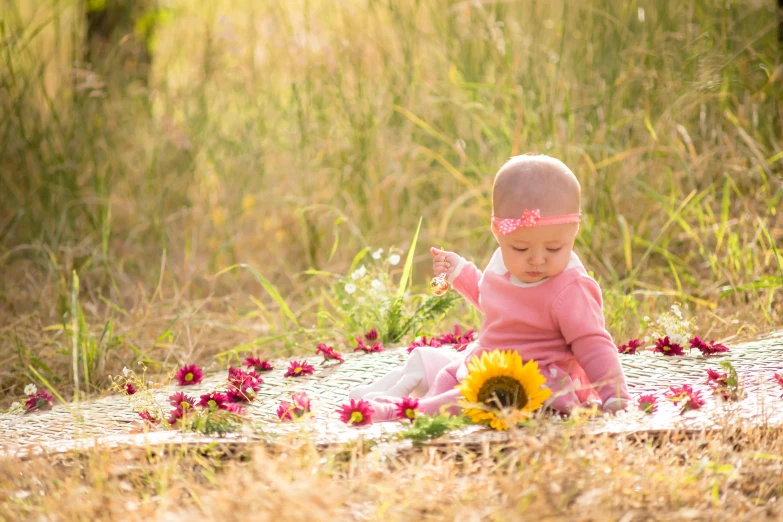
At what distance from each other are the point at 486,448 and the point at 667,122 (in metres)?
2.84

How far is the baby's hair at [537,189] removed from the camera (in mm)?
2422

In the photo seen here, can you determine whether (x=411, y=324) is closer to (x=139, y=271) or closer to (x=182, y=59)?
(x=139, y=271)

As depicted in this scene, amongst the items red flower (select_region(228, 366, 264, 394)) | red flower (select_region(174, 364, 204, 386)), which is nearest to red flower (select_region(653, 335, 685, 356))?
red flower (select_region(228, 366, 264, 394))

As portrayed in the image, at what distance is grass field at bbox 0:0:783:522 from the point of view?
405 centimetres

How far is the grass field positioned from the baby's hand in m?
0.92

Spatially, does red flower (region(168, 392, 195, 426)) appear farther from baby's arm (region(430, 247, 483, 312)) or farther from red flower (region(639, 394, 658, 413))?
red flower (region(639, 394, 658, 413))

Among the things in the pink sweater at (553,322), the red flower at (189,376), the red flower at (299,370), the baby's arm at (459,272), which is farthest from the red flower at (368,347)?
the pink sweater at (553,322)

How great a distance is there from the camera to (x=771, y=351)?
3.13 meters

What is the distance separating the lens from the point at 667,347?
3191 millimetres

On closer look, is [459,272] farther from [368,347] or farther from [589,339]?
[368,347]

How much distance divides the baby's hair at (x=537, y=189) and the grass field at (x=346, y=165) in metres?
1.32

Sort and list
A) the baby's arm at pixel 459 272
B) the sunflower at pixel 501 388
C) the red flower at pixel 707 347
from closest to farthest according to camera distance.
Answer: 1. the sunflower at pixel 501 388
2. the baby's arm at pixel 459 272
3. the red flower at pixel 707 347

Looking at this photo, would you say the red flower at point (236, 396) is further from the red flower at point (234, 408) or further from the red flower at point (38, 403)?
the red flower at point (38, 403)

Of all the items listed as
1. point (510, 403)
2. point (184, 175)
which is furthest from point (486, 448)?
point (184, 175)
